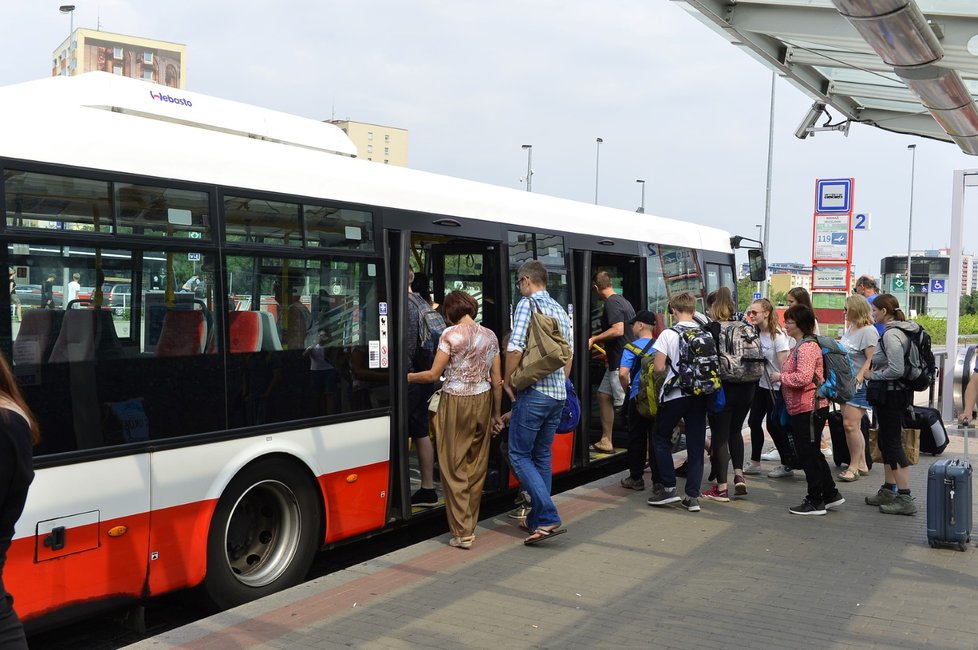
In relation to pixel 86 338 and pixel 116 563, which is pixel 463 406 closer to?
pixel 116 563

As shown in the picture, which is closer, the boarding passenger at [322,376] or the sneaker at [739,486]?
the boarding passenger at [322,376]

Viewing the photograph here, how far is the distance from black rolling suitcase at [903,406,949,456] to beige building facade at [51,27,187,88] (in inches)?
4272

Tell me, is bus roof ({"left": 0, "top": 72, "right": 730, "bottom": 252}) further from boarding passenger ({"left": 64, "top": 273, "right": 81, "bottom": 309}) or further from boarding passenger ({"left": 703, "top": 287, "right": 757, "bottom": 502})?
boarding passenger ({"left": 703, "top": 287, "right": 757, "bottom": 502})

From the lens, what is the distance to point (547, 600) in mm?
5508

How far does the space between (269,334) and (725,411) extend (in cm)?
420

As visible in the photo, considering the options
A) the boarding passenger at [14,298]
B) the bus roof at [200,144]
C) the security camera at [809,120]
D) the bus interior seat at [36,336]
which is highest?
the security camera at [809,120]

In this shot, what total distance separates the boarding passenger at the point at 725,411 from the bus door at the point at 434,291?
1.86 metres

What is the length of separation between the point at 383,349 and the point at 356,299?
41 cm

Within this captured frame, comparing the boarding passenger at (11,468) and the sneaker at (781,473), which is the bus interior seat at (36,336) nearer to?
the boarding passenger at (11,468)

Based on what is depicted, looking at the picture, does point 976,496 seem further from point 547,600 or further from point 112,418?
point 112,418

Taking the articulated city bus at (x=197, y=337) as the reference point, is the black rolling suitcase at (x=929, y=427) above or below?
below

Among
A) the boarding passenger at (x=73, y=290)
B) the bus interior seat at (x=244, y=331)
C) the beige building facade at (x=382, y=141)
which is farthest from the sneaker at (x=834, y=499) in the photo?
the beige building facade at (x=382, y=141)

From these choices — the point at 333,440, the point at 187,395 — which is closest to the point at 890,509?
the point at 333,440

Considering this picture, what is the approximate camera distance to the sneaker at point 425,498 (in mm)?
7379
